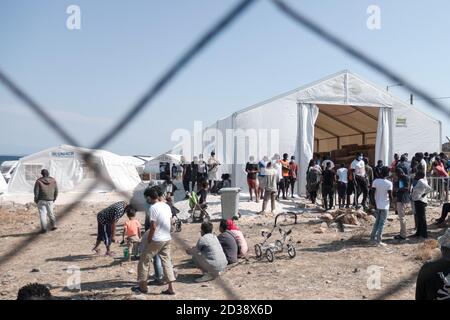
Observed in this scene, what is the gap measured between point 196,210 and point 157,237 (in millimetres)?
5641

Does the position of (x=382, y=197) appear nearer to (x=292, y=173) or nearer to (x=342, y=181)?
(x=342, y=181)

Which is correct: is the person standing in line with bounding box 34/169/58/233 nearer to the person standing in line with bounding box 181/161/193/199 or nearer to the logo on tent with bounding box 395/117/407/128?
the person standing in line with bounding box 181/161/193/199

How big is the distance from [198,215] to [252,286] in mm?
5224

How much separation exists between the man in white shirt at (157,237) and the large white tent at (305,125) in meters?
8.37

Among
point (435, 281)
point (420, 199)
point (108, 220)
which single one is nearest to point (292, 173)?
point (420, 199)

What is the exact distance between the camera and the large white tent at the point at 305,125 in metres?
14.0

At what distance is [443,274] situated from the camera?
8.05 feet

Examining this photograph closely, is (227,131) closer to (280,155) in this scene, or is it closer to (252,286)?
(280,155)

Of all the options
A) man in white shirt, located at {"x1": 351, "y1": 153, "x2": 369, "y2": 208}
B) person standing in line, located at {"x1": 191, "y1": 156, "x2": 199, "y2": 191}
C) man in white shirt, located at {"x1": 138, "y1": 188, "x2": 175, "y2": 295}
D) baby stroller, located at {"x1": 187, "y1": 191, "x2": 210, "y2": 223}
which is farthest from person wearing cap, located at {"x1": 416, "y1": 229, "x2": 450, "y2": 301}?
person standing in line, located at {"x1": 191, "y1": 156, "x2": 199, "y2": 191}

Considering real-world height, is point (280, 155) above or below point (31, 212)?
above

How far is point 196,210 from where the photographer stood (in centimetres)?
1104

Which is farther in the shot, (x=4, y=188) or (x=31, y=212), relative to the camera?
(x=4, y=188)

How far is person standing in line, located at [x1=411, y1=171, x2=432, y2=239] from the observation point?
8052 mm

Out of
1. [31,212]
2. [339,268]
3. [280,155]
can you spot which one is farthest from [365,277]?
[31,212]
